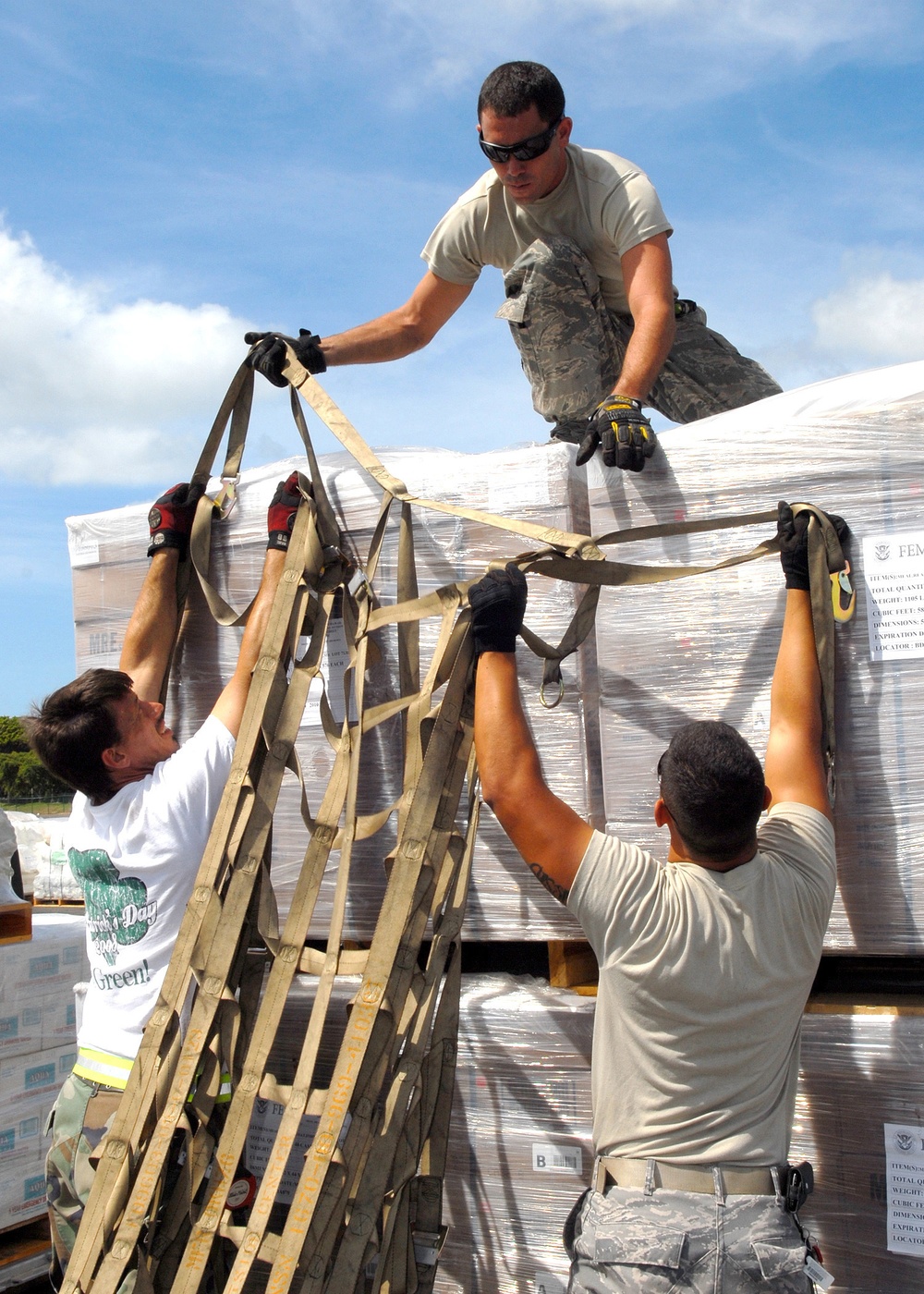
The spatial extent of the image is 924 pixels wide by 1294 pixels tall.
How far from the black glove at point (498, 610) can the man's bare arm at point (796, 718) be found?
0.50m

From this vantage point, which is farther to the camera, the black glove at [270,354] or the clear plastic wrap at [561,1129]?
the black glove at [270,354]

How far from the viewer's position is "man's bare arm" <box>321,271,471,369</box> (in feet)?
10.1

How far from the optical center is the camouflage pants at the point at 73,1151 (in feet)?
7.72

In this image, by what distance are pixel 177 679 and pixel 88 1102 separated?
97cm

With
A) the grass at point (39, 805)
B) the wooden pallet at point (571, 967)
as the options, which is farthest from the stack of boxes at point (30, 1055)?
the grass at point (39, 805)

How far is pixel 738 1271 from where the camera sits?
66.7 inches

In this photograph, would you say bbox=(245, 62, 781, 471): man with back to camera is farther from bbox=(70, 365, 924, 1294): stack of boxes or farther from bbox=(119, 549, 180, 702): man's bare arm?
bbox=(119, 549, 180, 702): man's bare arm

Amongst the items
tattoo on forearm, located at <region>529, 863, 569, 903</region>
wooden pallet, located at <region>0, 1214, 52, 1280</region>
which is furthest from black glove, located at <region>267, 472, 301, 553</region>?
wooden pallet, located at <region>0, 1214, 52, 1280</region>

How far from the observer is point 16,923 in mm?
3676

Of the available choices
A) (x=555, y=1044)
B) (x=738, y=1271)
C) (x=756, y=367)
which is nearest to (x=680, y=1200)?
(x=738, y=1271)

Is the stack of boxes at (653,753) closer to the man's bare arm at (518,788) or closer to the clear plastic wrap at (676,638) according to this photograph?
the clear plastic wrap at (676,638)

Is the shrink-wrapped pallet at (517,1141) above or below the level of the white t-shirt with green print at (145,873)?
below

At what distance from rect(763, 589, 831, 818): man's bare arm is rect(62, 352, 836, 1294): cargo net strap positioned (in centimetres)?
5

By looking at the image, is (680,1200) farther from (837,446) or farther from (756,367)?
(756,367)
